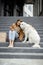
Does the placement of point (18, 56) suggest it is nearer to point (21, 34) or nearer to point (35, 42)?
point (35, 42)

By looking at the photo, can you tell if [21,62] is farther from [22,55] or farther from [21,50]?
[21,50]

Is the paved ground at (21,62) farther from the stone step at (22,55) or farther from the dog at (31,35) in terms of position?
the dog at (31,35)

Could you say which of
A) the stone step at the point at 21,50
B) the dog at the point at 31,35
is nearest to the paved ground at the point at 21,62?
the stone step at the point at 21,50

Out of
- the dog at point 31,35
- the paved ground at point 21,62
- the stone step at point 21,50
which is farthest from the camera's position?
the dog at point 31,35

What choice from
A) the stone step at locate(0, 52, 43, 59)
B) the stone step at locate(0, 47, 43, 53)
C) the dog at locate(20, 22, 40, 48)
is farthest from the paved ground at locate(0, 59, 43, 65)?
the dog at locate(20, 22, 40, 48)

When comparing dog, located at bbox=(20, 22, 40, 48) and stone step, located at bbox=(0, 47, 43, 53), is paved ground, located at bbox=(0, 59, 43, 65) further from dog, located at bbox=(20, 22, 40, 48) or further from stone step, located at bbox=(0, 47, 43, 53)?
dog, located at bbox=(20, 22, 40, 48)

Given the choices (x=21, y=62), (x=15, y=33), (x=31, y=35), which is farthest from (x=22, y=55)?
(x=15, y=33)

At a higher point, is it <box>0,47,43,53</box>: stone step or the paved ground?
<box>0,47,43,53</box>: stone step

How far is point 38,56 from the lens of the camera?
6.12 metres

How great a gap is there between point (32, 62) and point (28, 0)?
20.2 m

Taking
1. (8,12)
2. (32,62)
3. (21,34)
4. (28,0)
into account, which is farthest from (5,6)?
(32,62)

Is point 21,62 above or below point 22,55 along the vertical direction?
below

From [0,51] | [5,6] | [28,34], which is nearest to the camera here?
[0,51]

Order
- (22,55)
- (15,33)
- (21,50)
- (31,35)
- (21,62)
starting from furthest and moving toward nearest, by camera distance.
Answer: (15,33), (31,35), (21,50), (22,55), (21,62)
